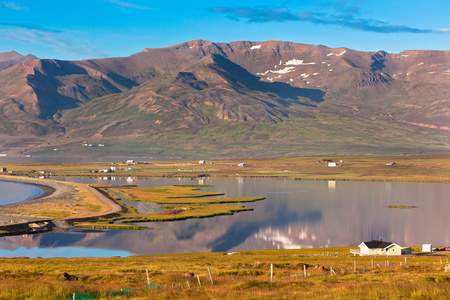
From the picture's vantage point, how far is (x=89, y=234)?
3278 inches

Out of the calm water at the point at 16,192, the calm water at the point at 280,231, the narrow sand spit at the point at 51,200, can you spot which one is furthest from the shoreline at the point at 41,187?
the calm water at the point at 280,231

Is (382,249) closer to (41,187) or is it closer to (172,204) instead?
(172,204)

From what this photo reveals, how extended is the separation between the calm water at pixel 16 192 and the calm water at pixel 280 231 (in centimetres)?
5320

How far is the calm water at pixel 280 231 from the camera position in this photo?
244 feet

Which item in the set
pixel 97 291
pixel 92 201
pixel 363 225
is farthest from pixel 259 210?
pixel 97 291

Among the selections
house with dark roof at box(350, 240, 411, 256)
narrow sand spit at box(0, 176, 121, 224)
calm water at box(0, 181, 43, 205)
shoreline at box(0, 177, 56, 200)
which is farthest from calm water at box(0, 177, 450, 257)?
calm water at box(0, 181, 43, 205)

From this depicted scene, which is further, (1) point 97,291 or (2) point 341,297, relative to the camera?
(1) point 97,291

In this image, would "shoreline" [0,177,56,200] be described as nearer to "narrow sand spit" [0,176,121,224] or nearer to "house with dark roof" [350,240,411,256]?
"narrow sand spit" [0,176,121,224]

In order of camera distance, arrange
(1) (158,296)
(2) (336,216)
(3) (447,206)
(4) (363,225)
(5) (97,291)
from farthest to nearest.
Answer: (3) (447,206) → (2) (336,216) → (4) (363,225) → (5) (97,291) → (1) (158,296)

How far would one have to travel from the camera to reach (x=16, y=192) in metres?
151

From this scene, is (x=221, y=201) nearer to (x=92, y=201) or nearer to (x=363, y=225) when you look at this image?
(x=92, y=201)

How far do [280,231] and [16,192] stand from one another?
9224 centimetres

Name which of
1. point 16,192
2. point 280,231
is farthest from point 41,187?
point 280,231

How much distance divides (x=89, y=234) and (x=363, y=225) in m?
49.2
